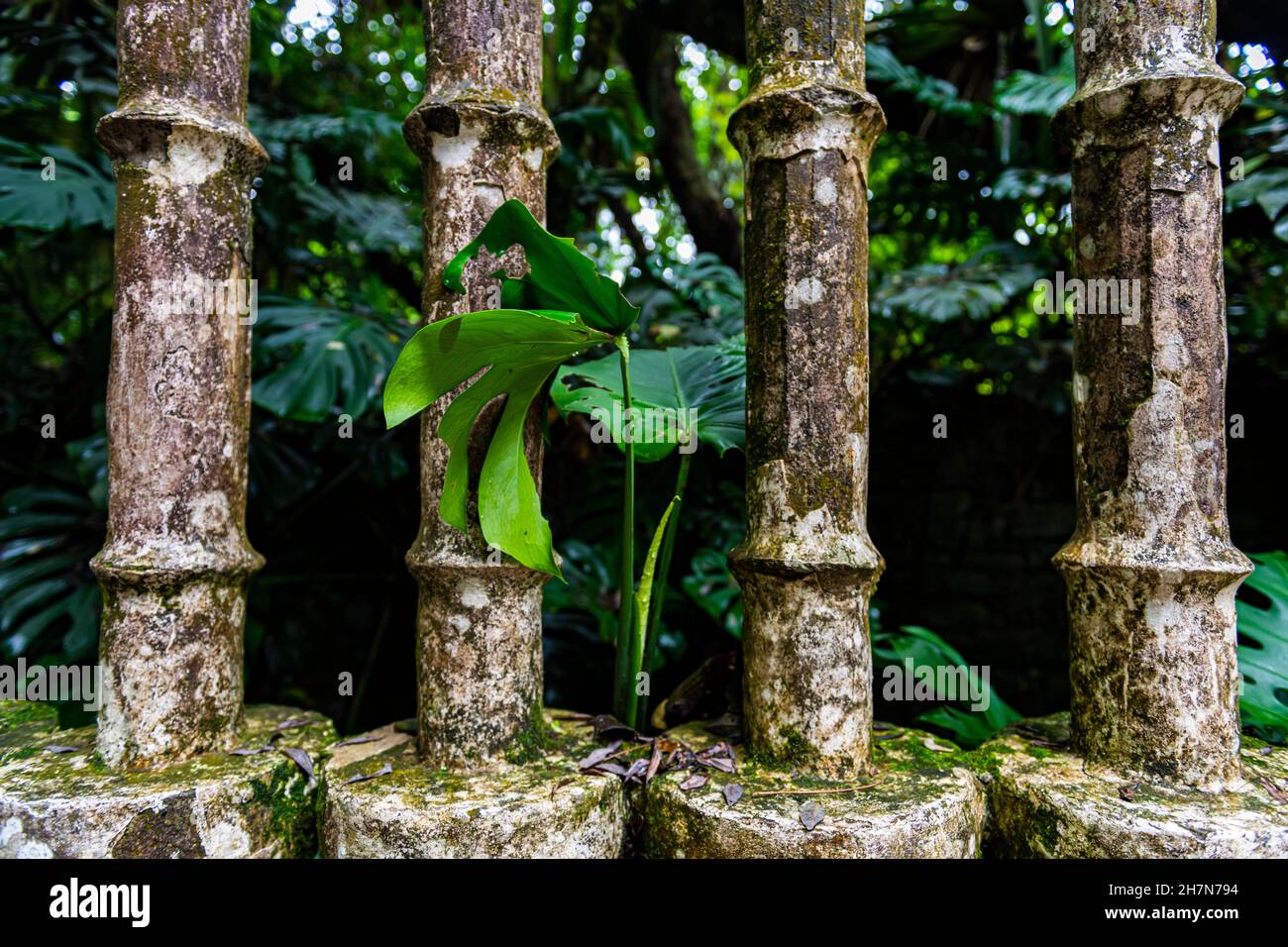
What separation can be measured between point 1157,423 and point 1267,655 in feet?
2.81

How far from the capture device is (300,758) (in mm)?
1814

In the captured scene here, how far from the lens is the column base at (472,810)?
1.54m

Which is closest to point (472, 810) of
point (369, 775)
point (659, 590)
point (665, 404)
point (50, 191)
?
point (369, 775)

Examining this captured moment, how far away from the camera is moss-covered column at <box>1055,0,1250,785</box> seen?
1.63 m

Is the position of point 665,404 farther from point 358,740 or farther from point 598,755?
point 358,740

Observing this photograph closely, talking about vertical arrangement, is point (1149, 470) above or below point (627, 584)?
above

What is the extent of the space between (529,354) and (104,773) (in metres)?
1.23

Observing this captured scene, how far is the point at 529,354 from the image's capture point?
1.64 meters

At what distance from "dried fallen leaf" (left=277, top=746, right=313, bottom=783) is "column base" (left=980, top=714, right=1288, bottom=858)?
1449mm

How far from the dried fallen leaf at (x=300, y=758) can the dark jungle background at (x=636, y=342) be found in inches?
37.3

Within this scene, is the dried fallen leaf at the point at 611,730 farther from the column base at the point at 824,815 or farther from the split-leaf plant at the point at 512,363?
the split-leaf plant at the point at 512,363

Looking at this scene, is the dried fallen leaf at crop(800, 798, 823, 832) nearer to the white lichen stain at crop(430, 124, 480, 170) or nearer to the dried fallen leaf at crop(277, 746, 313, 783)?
the dried fallen leaf at crop(277, 746, 313, 783)
